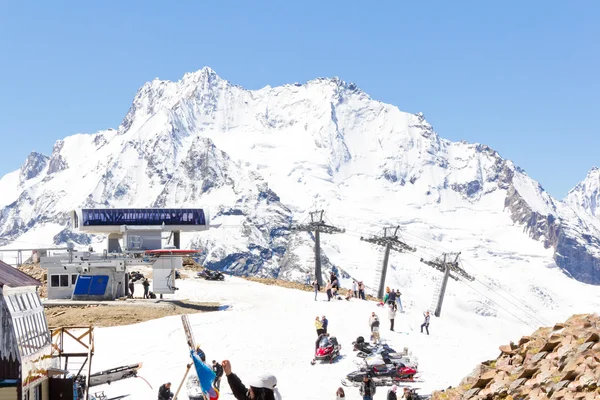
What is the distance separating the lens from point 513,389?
19.6 meters

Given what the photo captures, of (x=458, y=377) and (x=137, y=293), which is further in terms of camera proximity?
(x=137, y=293)

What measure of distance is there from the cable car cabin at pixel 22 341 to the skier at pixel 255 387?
9540 mm

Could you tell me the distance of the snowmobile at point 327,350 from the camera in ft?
121

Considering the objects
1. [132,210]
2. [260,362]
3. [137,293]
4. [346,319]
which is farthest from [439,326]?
[132,210]

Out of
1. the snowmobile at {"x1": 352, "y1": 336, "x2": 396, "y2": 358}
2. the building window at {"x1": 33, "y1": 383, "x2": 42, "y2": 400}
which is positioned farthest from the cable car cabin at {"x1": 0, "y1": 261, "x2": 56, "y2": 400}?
the snowmobile at {"x1": 352, "y1": 336, "x2": 396, "y2": 358}

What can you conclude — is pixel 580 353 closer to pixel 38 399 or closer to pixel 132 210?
pixel 38 399

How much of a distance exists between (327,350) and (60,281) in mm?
27950

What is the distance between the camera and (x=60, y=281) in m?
57.9

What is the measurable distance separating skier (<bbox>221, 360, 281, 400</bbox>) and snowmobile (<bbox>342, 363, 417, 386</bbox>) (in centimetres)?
1906

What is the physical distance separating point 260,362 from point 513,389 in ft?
67.7

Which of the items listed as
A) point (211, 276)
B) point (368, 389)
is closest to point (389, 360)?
point (368, 389)

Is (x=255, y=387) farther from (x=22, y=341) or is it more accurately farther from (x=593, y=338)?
(x=22, y=341)

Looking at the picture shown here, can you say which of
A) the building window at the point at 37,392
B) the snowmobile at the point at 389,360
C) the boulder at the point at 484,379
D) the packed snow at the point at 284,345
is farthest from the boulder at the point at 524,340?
the building window at the point at 37,392

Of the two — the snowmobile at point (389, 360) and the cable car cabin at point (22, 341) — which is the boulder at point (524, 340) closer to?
the snowmobile at point (389, 360)
